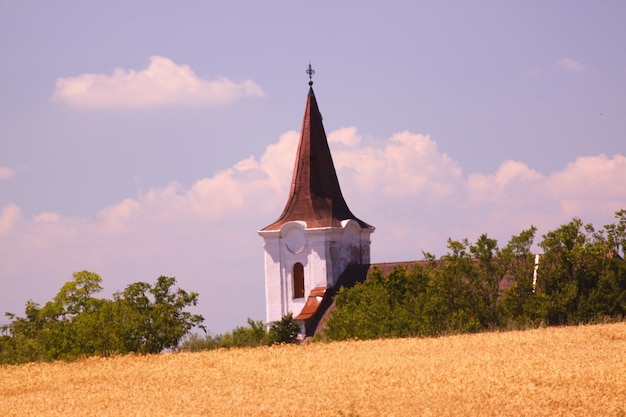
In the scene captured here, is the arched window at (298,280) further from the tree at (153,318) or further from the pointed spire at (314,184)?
the tree at (153,318)

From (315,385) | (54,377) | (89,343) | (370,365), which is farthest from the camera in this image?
(89,343)

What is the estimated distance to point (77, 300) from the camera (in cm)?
6825

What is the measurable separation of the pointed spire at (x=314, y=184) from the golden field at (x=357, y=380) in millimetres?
33654

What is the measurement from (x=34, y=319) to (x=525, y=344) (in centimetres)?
5031

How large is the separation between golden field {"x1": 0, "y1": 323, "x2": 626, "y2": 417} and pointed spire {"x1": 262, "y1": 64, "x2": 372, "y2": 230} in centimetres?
3365

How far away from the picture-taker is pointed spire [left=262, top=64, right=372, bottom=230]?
226 feet

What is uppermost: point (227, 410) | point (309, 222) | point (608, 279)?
point (309, 222)

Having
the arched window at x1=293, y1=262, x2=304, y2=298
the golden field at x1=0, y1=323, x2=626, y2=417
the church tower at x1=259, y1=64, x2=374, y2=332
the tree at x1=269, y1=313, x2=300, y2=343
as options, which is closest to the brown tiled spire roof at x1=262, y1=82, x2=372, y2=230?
the church tower at x1=259, y1=64, x2=374, y2=332

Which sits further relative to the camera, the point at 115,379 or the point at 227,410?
the point at 115,379

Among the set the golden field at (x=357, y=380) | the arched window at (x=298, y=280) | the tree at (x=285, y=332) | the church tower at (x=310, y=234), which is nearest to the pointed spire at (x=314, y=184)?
the church tower at (x=310, y=234)

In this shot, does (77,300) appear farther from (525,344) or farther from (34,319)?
(525,344)

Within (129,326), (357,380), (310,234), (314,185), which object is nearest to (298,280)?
(310,234)

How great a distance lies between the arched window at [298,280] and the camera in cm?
6906

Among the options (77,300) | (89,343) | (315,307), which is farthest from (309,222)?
(89,343)
